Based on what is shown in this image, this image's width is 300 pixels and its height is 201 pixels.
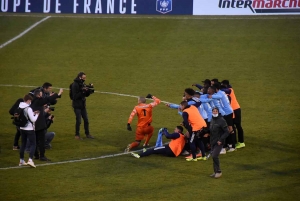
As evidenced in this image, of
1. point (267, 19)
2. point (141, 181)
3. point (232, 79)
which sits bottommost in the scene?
point (141, 181)

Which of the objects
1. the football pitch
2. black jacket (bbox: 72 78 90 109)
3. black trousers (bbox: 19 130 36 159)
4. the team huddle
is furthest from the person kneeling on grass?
black trousers (bbox: 19 130 36 159)

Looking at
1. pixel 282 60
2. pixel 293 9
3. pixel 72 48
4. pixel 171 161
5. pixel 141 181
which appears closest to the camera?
pixel 141 181

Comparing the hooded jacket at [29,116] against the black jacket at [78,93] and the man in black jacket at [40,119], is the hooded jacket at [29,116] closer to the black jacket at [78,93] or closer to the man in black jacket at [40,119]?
the man in black jacket at [40,119]

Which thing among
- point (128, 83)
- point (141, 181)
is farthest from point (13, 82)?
point (141, 181)

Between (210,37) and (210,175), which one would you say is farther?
(210,37)

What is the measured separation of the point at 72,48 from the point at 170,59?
17.5 ft

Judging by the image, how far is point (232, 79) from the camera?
99.7 feet

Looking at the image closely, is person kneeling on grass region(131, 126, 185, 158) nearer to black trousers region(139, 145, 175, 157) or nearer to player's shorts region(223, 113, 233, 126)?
black trousers region(139, 145, 175, 157)

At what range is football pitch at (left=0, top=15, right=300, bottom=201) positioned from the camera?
56.6 feet

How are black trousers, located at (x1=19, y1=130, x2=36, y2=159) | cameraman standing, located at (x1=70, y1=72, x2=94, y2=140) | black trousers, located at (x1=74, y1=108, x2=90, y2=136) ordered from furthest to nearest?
1. black trousers, located at (x1=74, y1=108, x2=90, y2=136)
2. cameraman standing, located at (x1=70, y1=72, x2=94, y2=140)
3. black trousers, located at (x1=19, y1=130, x2=36, y2=159)

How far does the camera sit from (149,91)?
28812 millimetres

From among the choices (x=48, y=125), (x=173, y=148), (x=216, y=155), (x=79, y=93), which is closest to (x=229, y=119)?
(x=173, y=148)

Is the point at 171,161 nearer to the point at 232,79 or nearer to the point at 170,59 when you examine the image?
the point at 232,79

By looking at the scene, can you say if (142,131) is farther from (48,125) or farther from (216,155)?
(216,155)
